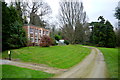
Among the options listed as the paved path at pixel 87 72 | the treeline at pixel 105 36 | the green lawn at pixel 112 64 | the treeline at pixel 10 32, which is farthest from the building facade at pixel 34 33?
the treeline at pixel 105 36

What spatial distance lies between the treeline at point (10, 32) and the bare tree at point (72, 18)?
554 inches

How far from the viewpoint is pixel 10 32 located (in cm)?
2058

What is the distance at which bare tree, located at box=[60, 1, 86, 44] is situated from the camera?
105ft

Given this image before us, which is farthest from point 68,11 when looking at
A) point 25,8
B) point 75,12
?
point 25,8

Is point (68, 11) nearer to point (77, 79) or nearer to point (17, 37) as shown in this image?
point (17, 37)

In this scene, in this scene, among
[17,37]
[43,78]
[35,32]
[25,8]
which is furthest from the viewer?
[25,8]

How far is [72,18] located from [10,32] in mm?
17930

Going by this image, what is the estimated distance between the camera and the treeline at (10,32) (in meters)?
19.2

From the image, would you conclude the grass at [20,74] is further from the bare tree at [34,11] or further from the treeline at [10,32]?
the bare tree at [34,11]

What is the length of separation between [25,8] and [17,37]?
57.4 feet

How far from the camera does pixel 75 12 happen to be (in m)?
33.1

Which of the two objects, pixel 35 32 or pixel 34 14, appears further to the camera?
pixel 34 14

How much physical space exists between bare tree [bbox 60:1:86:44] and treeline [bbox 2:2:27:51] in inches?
554

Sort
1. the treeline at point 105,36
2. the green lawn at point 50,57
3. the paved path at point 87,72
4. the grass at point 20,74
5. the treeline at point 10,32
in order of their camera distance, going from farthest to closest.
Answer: the treeline at point 105,36 → the treeline at point 10,32 → the green lawn at point 50,57 → the paved path at point 87,72 → the grass at point 20,74
